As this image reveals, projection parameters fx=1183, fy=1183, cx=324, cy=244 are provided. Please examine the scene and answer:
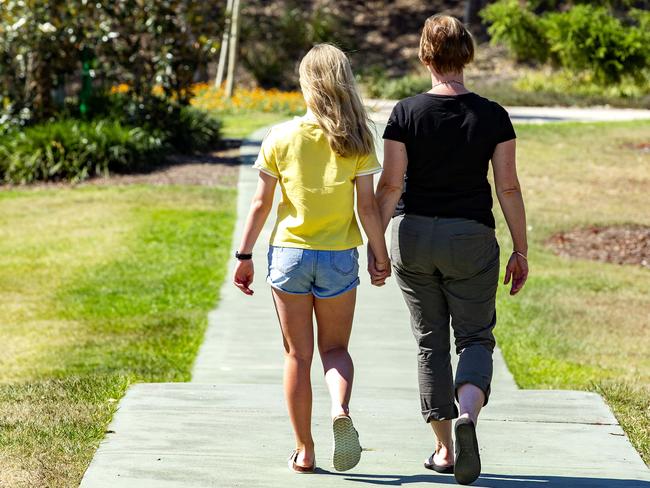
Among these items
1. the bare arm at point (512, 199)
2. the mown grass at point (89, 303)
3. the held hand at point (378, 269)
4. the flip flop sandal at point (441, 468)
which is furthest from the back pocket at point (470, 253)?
the mown grass at point (89, 303)

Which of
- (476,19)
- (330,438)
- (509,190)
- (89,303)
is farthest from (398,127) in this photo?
(476,19)

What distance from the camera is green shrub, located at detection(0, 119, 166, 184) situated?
15305 mm

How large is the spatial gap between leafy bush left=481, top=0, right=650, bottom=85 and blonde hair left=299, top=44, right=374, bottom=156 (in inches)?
910

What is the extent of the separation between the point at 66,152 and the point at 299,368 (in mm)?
11833

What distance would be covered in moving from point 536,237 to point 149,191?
4817 millimetres

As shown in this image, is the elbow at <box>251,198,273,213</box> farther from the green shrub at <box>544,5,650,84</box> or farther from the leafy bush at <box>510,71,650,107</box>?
the green shrub at <box>544,5,650,84</box>

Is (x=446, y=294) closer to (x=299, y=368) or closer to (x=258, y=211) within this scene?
(x=299, y=368)

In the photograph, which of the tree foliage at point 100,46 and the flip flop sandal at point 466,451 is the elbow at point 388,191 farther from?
the tree foliage at point 100,46

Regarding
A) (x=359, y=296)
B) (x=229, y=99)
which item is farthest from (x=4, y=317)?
(x=229, y=99)

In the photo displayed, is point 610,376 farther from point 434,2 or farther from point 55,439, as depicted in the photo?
point 434,2

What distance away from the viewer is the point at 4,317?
28.1 ft

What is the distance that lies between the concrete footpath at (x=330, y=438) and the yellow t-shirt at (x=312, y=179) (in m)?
0.89

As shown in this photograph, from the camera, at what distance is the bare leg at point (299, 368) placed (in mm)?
4320

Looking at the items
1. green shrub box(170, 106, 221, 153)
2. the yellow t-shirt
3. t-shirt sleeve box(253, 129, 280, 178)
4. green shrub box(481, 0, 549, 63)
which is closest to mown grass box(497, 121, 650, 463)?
the yellow t-shirt
